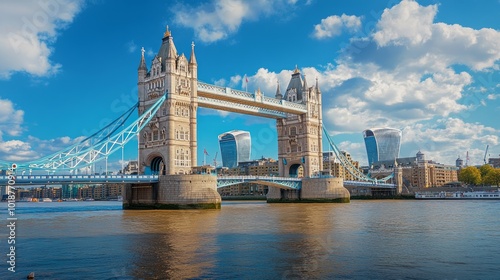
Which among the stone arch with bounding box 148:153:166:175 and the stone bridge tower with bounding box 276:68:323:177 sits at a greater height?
the stone bridge tower with bounding box 276:68:323:177

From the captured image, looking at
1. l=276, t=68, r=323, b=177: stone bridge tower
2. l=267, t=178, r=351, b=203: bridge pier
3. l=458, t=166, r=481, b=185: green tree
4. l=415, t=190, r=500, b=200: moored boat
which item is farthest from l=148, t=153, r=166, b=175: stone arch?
l=458, t=166, r=481, b=185: green tree

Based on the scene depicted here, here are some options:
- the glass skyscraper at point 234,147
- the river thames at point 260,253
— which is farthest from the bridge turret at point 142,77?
the glass skyscraper at point 234,147

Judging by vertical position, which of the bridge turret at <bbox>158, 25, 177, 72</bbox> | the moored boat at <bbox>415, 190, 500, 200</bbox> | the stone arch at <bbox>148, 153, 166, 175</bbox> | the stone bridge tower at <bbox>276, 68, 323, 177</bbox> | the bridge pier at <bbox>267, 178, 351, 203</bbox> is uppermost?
the bridge turret at <bbox>158, 25, 177, 72</bbox>

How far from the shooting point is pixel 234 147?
626ft

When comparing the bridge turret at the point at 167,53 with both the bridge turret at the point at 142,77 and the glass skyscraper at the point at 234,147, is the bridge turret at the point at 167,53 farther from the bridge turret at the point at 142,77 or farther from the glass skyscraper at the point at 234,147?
the glass skyscraper at the point at 234,147

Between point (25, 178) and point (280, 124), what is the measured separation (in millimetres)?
49165

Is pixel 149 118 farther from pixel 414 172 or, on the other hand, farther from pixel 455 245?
pixel 414 172

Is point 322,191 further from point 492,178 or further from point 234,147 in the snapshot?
point 234,147

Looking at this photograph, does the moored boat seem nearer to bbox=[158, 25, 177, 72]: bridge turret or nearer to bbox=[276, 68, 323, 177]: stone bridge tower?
bbox=[276, 68, 323, 177]: stone bridge tower

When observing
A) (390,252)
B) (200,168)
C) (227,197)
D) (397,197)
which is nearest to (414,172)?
(397,197)

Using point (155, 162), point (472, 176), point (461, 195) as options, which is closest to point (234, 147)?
point (472, 176)

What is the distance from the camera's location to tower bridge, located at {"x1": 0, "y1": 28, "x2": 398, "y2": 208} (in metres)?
52.0

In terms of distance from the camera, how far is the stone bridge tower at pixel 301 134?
3204 inches

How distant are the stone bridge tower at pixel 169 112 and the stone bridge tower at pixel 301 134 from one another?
87.0ft
